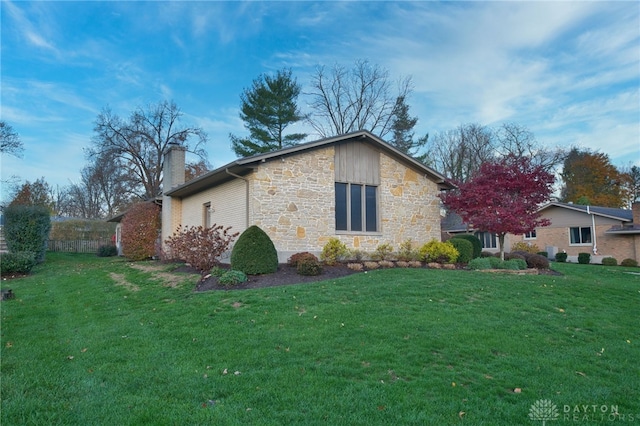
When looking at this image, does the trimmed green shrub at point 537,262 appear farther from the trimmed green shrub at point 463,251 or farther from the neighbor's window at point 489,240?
the neighbor's window at point 489,240

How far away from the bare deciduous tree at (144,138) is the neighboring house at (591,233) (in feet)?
95.4

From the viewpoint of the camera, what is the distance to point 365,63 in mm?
33469

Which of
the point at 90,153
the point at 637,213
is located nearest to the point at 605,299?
the point at 637,213

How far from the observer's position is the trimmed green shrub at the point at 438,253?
46.5 feet

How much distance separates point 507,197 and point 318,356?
1192 centimetres

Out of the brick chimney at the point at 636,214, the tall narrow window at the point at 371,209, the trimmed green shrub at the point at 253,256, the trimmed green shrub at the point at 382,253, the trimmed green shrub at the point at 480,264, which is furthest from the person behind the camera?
the brick chimney at the point at 636,214

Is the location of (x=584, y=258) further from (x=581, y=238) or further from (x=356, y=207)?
(x=356, y=207)

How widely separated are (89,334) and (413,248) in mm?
11753

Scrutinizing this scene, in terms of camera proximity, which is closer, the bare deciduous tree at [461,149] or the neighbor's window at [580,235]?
the neighbor's window at [580,235]

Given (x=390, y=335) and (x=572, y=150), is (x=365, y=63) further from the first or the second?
(x=390, y=335)

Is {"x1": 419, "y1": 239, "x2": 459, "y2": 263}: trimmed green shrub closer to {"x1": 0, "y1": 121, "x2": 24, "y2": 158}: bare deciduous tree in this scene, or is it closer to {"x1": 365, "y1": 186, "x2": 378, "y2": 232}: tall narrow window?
{"x1": 365, "y1": 186, "x2": 378, "y2": 232}: tall narrow window

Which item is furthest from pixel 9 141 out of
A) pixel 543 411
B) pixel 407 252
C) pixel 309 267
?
pixel 543 411

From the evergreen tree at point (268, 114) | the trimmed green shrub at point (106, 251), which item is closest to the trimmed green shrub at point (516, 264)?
the evergreen tree at point (268, 114)

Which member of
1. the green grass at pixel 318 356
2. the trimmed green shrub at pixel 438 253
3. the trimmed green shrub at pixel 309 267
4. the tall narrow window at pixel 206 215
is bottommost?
the green grass at pixel 318 356
